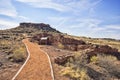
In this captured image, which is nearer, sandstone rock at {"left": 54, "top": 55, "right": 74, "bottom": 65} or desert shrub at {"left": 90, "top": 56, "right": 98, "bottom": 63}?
sandstone rock at {"left": 54, "top": 55, "right": 74, "bottom": 65}

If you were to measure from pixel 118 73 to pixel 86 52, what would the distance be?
4378 millimetres

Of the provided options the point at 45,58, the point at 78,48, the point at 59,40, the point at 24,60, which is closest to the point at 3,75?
the point at 24,60

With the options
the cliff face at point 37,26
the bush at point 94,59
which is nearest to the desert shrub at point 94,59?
the bush at point 94,59

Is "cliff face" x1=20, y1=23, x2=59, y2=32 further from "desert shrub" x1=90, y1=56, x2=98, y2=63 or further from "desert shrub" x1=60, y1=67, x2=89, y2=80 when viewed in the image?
"desert shrub" x1=60, y1=67, x2=89, y2=80

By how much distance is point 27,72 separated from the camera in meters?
17.4

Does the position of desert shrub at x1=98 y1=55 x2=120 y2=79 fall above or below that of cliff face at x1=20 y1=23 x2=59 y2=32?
below

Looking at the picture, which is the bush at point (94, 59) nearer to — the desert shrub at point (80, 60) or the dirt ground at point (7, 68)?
the desert shrub at point (80, 60)

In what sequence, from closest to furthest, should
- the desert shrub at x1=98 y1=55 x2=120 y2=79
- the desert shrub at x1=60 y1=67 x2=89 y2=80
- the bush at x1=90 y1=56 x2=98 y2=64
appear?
the desert shrub at x1=60 y1=67 x2=89 y2=80
the desert shrub at x1=98 y1=55 x2=120 y2=79
the bush at x1=90 y1=56 x2=98 y2=64

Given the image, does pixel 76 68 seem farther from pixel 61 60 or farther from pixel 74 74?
pixel 61 60

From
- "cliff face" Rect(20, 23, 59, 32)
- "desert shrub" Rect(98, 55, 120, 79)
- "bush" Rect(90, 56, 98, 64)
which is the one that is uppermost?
"cliff face" Rect(20, 23, 59, 32)

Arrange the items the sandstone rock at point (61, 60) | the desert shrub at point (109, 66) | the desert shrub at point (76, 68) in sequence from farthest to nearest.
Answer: the desert shrub at point (109, 66) → the sandstone rock at point (61, 60) → the desert shrub at point (76, 68)

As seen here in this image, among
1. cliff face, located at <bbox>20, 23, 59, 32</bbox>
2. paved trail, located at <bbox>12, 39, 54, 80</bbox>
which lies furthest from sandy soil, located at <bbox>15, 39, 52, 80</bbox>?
cliff face, located at <bbox>20, 23, 59, 32</bbox>

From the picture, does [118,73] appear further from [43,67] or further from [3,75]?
[3,75]

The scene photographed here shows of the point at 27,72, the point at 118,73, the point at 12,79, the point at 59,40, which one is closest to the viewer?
the point at 12,79
